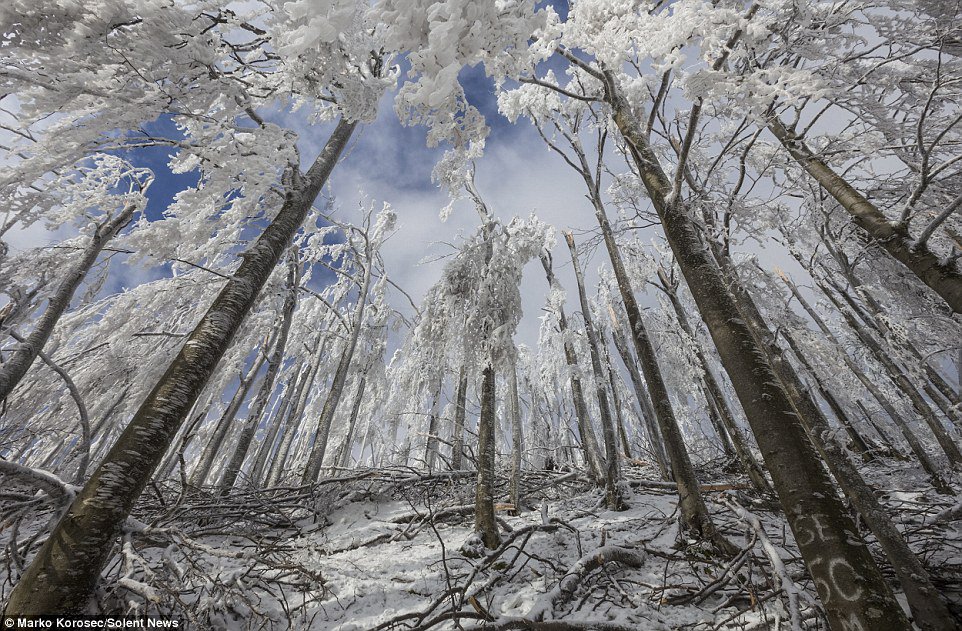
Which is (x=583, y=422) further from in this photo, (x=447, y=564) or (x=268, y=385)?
(x=268, y=385)

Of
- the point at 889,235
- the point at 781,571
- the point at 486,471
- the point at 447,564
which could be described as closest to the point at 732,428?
the point at 889,235

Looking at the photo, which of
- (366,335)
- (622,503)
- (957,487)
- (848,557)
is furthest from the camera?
(366,335)

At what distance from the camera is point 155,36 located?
3080 millimetres

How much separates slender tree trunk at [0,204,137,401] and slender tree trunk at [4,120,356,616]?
9.04 ft

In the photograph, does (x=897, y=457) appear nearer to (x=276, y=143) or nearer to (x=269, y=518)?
(x=269, y=518)

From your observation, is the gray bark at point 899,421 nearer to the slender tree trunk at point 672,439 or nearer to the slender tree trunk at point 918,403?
the slender tree trunk at point 918,403

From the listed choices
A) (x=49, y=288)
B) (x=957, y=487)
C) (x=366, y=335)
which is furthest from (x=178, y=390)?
(x=957, y=487)

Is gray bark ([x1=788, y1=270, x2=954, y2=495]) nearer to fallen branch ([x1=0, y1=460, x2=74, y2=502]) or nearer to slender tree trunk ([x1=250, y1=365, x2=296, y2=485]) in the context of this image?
fallen branch ([x1=0, y1=460, x2=74, y2=502])

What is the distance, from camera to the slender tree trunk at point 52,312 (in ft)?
13.8

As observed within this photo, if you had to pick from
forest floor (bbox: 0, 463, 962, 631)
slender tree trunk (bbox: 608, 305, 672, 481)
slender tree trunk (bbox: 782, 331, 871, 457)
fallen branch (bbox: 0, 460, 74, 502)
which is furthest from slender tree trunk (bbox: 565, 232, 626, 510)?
fallen branch (bbox: 0, 460, 74, 502)

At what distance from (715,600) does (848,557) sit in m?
1.49

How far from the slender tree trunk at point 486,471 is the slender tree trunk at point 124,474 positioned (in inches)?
130

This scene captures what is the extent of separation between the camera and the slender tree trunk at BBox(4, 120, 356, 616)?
7.53 feet

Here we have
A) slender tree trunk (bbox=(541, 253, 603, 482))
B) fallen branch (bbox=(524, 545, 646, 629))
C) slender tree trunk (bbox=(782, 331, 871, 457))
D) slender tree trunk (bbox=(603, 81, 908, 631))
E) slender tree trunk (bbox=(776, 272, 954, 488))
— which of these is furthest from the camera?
slender tree trunk (bbox=(782, 331, 871, 457))
